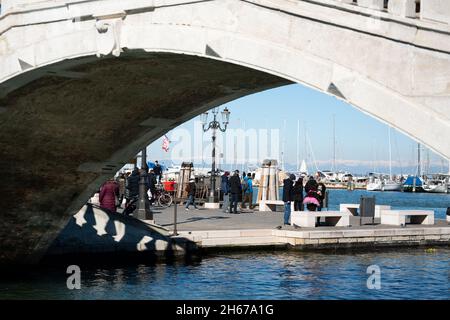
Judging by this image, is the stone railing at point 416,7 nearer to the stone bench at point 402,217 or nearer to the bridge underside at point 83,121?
the bridge underside at point 83,121

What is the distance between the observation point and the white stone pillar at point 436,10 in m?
7.34

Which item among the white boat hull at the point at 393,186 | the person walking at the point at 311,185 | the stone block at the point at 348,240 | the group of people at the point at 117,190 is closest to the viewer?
the group of people at the point at 117,190

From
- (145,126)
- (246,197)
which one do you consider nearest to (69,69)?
(145,126)

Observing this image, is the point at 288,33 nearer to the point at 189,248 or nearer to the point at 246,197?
the point at 189,248

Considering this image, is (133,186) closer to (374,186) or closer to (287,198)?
(287,198)

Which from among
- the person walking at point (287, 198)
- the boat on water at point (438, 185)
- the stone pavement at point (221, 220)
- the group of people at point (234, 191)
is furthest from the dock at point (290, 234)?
the boat on water at point (438, 185)

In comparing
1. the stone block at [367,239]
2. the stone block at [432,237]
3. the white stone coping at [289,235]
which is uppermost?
the white stone coping at [289,235]

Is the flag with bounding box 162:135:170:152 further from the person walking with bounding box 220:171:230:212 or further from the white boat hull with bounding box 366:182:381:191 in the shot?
the white boat hull with bounding box 366:182:381:191

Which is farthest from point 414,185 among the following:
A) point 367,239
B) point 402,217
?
point 367,239

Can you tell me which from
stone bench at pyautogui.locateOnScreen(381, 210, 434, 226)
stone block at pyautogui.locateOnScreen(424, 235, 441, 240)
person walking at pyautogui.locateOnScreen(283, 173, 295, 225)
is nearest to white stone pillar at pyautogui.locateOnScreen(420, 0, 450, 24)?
person walking at pyautogui.locateOnScreen(283, 173, 295, 225)

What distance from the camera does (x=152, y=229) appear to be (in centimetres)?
1992

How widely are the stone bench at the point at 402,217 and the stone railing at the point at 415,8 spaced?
18548 mm

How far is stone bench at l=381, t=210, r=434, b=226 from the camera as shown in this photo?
25.8m

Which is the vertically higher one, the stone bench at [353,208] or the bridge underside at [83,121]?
the bridge underside at [83,121]
